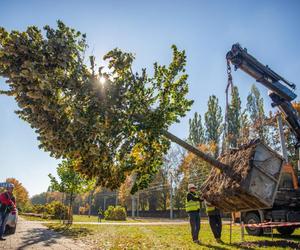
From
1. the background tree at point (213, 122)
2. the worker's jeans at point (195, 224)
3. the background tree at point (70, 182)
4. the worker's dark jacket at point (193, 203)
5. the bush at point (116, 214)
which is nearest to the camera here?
the worker's jeans at point (195, 224)

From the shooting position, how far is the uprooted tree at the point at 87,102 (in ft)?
22.2

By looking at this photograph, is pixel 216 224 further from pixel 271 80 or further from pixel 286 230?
pixel 271 80

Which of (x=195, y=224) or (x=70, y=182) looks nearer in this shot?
(x=195, y=224)

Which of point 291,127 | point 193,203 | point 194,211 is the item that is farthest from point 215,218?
point 291,127

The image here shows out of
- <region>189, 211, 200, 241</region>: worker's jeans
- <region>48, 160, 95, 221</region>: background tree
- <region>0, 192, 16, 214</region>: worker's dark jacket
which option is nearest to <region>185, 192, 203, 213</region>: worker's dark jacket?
<region>189, 211, 200, 241</region>: worker's jeans

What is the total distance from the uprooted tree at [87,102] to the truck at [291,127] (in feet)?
12.3

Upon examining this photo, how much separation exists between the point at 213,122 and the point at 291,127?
106ft

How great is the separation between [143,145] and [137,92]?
1.61 m

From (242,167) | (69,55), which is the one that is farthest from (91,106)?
(242,167)

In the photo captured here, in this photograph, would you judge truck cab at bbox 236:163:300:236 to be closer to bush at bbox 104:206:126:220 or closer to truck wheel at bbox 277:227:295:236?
truck wheel at bbox 277:227:295:236

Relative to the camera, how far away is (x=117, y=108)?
758 centimetres

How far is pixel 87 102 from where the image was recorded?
709 centimetres

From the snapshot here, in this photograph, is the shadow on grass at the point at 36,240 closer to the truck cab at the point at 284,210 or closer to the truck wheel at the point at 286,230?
the truck cab at the point at 284,210

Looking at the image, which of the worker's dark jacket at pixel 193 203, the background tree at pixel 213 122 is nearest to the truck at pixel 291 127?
the worker's dark jacket at pixel 193 203
